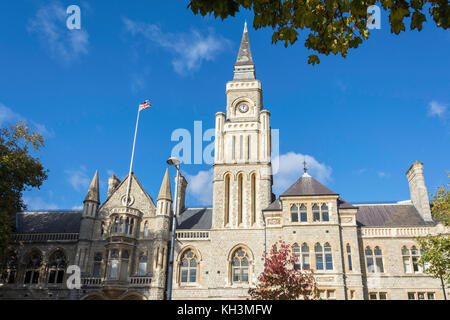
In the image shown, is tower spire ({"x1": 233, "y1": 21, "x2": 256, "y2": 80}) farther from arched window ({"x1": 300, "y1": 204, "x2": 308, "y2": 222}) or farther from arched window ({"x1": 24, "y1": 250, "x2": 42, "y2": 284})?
arched window ({"x1": 24, "y1": 250, "x2": 42, "y2": 284})

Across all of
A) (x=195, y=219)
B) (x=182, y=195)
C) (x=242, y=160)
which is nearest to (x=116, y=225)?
(x=195, y=219)

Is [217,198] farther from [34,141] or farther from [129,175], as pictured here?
[34,141]

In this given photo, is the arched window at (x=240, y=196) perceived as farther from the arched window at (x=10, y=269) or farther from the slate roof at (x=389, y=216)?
the arched window at (x=10, y=269)

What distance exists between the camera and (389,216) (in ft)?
115

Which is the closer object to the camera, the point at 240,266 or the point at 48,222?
the point at 240,266

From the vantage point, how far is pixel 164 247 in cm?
3434

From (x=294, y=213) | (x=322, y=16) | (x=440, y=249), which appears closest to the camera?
(x=322, y=16)

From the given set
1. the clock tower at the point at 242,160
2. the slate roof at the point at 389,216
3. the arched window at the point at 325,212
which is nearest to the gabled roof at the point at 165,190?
the clock tower at the point at 242,160

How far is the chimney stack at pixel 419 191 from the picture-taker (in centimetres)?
3369

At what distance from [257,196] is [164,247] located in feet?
31.3

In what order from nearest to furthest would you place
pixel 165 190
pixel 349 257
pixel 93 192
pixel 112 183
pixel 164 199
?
pixel 349 257 → pixel 164 199 → pixel 165 190 → pixel 93 192 → pixel 112 183

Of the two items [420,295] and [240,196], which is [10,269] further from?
[420,295]

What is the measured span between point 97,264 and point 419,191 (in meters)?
29.9
